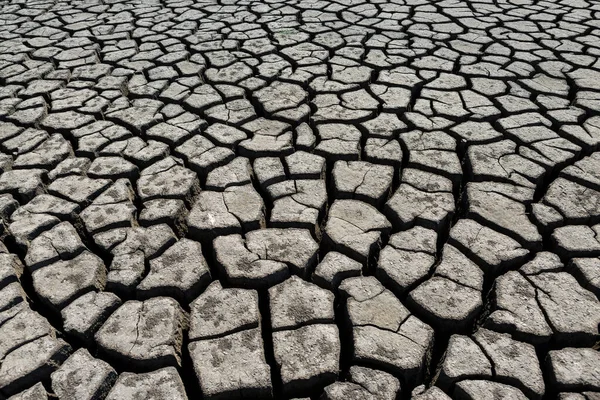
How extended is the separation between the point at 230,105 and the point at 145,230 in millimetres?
1098

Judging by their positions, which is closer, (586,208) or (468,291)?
(468,291)

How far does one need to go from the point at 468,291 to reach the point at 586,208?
0.73 m

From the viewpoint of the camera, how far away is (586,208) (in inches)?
79.3

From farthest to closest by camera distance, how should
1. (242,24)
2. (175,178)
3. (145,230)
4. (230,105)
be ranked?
(242,24) → (230,105) → (175,178) → (145,230)

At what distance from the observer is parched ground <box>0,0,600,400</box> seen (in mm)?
1463

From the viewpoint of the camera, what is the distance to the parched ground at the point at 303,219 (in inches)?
57.6

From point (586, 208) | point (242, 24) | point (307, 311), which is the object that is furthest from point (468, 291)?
point (242, 24)

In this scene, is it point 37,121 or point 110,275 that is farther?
point 37,121

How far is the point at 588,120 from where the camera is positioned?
260 centimetres

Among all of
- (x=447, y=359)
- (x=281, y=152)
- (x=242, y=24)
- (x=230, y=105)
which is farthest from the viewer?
(x=242, y=24)

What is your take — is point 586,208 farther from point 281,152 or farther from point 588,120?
point 281,152

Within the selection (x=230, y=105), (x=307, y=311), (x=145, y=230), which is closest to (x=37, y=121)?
(x=230, y=105)

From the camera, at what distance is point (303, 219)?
77.6 inches

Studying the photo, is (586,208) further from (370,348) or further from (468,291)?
(370,348)
